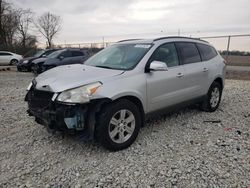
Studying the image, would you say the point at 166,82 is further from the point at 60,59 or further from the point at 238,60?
the point at 238,60

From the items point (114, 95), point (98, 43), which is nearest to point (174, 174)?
point (114, 95)

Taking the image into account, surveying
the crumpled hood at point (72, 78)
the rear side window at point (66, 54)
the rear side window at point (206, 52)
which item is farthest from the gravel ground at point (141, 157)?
the rear side window at point (66, 54)

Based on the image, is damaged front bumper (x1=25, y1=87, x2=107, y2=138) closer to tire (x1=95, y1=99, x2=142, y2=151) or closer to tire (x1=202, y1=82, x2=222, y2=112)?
tire (x1=95, y1=99, x2=142, y2=151)

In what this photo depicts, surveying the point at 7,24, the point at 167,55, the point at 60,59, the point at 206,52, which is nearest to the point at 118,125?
the point at 167,55

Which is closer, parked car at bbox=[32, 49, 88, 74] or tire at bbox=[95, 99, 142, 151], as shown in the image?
tire at bbox=[95, 99, 142, 151]

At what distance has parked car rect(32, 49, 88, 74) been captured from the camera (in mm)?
12047

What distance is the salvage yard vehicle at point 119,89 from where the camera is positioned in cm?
325

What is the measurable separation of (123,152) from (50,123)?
1143mm

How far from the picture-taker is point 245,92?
7.93m

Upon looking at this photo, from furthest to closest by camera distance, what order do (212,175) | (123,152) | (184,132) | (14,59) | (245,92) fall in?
1. (14,59)
2. (245,92)
3. (184,132)
4. (123,152)
5. (212,175)

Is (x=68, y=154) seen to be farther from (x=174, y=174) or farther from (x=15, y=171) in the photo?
(x=174, y=174)

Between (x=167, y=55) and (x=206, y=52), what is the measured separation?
1.56 meters

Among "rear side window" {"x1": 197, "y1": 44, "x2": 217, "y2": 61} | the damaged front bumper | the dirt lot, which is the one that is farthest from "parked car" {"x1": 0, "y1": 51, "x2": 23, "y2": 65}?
the damaged front bumper

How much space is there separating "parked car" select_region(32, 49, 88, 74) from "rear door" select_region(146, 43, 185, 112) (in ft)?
26.4
